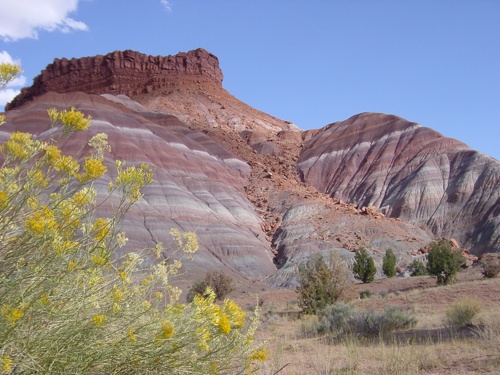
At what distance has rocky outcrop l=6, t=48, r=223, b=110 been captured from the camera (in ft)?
351

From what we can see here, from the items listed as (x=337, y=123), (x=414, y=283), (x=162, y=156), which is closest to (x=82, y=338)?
(x=414, y=283)

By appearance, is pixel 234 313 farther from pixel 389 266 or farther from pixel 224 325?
pixel 389 266

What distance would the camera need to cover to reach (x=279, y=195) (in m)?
61.0

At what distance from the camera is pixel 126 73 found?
361 ft

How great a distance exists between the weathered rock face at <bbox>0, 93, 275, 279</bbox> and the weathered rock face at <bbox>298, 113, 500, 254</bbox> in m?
15.1

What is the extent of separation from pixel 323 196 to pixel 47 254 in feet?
202

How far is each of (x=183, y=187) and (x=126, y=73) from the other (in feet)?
215

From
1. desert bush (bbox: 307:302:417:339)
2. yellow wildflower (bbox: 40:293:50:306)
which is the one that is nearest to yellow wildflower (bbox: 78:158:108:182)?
yellow wildflower (bbox: 40:293:50:306)

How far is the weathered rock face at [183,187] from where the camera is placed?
4369 centimetres

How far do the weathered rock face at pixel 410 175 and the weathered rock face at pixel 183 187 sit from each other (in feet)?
49.4

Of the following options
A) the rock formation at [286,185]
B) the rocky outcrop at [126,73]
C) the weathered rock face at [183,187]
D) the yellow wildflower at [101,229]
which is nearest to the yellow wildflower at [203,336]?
the yellow wildflower at [101,229]

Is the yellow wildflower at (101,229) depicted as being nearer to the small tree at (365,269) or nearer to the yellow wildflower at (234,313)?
the yellow wildflower at (234,313)

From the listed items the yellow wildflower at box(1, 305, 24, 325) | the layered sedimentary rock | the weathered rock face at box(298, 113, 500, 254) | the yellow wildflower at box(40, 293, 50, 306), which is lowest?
the yellow wildflower at box(1, 305, 24, 325)

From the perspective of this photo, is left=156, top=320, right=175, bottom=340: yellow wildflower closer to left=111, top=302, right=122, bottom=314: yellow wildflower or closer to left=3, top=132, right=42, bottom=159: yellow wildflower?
left=111, top=302, right=122, bottom=314: yellow wildflower
